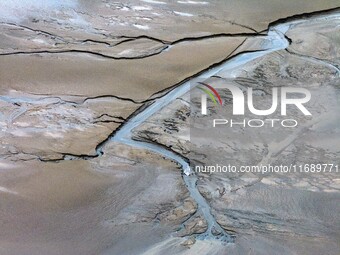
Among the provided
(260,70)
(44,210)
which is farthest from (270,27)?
(44,210)

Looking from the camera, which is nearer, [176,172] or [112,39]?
[176,172]

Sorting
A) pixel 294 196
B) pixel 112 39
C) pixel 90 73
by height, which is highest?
pixel 112 39

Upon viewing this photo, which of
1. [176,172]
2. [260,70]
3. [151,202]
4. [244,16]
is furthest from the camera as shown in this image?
[244,16]

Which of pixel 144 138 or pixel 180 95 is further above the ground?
pixel 180 95

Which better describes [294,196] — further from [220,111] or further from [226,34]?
[226,34]

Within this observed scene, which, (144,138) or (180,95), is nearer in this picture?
(144,138)

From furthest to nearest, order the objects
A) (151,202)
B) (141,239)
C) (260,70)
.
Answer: (260,70) → (151,202) → (141,239)

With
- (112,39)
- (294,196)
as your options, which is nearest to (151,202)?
(294,196)

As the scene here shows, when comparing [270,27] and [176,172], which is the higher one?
[270,27]
